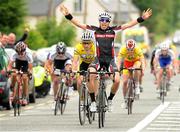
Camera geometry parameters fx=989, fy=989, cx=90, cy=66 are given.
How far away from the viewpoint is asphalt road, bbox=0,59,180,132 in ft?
60.2

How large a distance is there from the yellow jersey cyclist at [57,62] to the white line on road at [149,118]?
7.67 ft

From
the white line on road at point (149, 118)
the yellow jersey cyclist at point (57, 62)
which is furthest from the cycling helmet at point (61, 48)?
the white line on road at point (149, 118)

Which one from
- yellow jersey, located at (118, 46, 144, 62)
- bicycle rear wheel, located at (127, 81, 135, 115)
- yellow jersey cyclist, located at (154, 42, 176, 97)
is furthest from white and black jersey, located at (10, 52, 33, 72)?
yellow jersey cyclist, located at (154, 42, 176, 97)

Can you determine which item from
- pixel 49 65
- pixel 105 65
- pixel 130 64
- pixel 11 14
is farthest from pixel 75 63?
pixel 11 14

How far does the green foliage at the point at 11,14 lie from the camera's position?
161 feet

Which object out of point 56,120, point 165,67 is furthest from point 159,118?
point 165,67

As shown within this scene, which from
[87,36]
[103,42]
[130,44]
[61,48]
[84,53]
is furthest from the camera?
[61,48]

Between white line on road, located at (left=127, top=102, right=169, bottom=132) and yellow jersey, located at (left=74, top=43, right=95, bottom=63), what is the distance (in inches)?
65.8

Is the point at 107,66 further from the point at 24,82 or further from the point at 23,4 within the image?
the point at 23,4

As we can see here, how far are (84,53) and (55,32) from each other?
1404 inches

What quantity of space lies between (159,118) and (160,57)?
7.50 meters

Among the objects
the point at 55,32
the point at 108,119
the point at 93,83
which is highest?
the point at 55,32

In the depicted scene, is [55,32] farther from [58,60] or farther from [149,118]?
[149,118]

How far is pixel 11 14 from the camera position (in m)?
49.2
